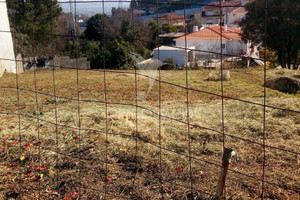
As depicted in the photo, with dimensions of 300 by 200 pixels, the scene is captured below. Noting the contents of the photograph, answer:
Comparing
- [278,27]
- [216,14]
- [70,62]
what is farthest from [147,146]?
[216,14]

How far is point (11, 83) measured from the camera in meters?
7.54

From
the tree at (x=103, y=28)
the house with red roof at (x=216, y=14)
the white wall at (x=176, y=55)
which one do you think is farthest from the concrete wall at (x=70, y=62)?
the house with red roof at (x=216, y=14)

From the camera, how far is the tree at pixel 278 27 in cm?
1259

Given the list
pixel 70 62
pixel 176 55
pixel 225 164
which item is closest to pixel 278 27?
pixel 176 55

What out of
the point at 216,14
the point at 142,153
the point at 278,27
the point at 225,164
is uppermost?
the point at 216,14

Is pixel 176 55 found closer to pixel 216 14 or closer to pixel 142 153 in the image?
pixel 216 14

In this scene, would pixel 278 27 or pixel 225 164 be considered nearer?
pixel 225 164

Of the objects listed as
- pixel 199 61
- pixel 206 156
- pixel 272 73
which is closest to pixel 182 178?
pixel 206 156

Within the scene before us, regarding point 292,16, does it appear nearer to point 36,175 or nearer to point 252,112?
point 252,112

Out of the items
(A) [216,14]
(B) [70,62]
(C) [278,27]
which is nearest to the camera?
(B) [70,62]

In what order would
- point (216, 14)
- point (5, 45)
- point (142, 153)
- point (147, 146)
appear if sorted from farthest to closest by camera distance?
point (216, 14) < point (5, 45) < point (147, 146) < point (142, 153)

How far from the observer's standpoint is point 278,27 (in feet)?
42.7

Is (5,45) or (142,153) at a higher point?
(5,45)

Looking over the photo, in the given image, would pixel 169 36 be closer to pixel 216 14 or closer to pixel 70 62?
pixel 70 62
